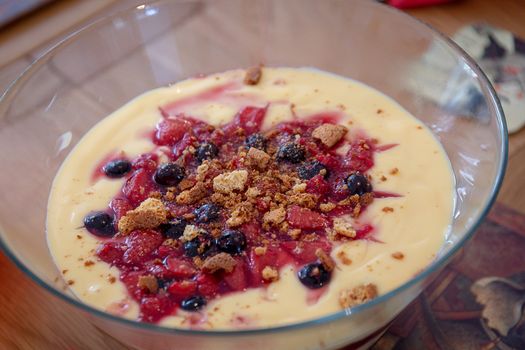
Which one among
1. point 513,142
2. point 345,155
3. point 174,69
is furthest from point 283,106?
point 513,142

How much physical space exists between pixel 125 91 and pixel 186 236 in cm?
79

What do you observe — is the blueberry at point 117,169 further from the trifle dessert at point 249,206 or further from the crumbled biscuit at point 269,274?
the crumbled biscuit at point 269,274

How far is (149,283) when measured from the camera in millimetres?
1388

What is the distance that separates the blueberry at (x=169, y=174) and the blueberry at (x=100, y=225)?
0.17m

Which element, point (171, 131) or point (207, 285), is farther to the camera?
point (171, 131)

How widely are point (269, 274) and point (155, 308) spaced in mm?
259

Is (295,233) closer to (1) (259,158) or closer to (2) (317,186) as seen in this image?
(2) (317,186)

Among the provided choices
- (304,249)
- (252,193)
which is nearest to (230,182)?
(252,193)

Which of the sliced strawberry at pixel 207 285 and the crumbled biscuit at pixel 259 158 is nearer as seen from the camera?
the sliced strawberry at pixel 207 285

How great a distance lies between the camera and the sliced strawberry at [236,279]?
1395mm

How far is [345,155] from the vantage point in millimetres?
1742

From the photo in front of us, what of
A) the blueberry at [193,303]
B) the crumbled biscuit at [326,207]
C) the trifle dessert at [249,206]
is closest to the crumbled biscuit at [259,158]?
the trifle dessert at [249,206]

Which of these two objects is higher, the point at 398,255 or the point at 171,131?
the point at 171,131

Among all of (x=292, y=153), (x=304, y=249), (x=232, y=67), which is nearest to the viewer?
(x=304, y=249)
